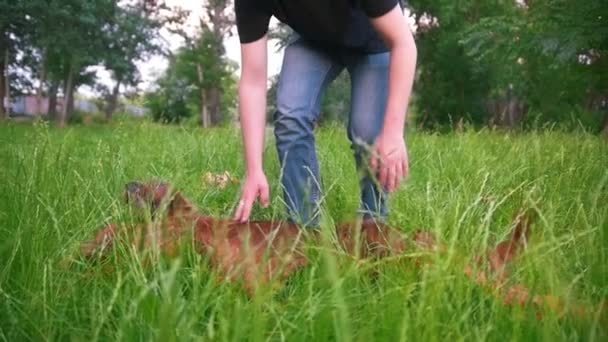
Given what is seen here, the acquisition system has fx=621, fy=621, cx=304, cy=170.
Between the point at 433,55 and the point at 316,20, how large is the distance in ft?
69.6

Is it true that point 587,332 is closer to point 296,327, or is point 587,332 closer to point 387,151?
point 296,327

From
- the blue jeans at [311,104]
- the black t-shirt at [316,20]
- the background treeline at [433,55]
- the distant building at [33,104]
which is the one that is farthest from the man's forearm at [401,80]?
the distant building at [33,104]

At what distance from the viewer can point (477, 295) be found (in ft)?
3.84

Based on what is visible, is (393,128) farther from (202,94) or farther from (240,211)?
(202,94)

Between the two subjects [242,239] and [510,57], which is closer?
[242,239]

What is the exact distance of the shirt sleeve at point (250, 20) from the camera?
6.59 ft

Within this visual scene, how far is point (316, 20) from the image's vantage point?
2043 millimetres

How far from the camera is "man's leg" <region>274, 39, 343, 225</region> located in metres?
2.17

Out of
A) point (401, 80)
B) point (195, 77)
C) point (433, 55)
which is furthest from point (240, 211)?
point (195, 77)

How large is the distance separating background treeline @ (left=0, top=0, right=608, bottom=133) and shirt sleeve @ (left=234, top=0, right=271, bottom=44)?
3891 mm

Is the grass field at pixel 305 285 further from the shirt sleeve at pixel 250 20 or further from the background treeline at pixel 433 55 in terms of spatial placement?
the background treeline at pixel 433 55

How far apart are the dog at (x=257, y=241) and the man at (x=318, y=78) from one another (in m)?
0.26

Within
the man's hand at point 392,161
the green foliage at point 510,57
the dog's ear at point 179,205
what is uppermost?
the green foliage at point 510,57

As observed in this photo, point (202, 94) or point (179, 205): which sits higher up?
point (202, 94)
